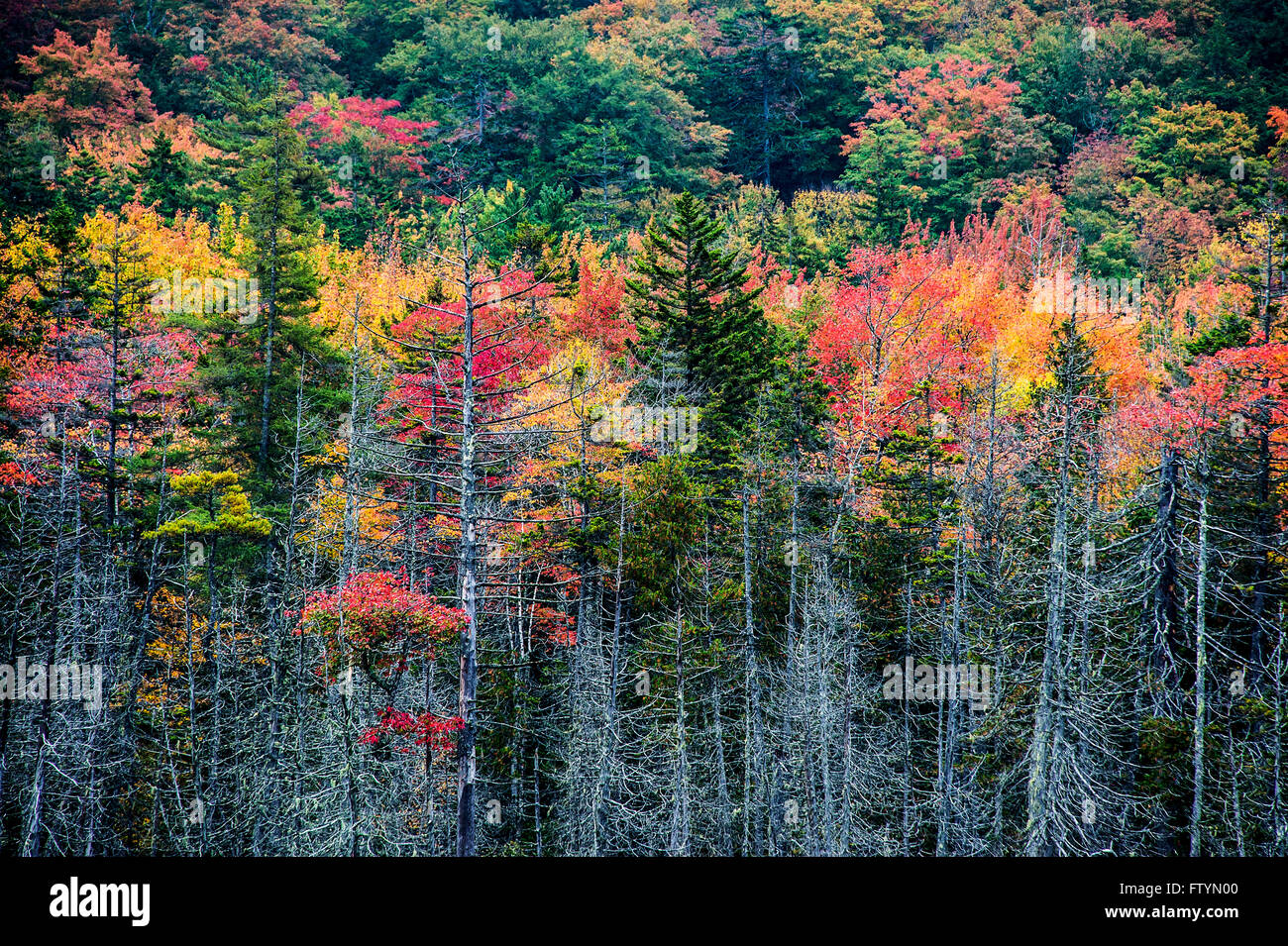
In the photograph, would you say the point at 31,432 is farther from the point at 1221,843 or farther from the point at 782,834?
the point at 1221,843

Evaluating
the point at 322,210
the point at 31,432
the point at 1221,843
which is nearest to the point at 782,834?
the point at 1221,843

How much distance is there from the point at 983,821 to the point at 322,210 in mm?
37388

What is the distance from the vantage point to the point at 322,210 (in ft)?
157
